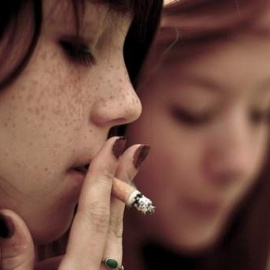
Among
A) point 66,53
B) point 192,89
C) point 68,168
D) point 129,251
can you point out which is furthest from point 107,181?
point 129,251

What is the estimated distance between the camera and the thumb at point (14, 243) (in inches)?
31.8

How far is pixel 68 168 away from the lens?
861 millimetres

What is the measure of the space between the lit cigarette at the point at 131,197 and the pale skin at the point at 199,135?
37 centimetres

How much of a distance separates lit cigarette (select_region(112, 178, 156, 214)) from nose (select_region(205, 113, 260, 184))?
47 cm

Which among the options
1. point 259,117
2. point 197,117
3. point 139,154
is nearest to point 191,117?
point 197,117

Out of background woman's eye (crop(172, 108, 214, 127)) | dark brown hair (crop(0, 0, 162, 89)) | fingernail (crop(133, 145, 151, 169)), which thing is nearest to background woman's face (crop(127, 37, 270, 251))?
background woman's eye (crop(172, 108, 214, 127))

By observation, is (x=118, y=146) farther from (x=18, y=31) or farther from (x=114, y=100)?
(x=18, y=31)

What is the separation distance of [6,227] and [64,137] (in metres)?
0.14

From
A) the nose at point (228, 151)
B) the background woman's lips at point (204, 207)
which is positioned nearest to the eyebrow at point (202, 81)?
the nose at point (228, 151)

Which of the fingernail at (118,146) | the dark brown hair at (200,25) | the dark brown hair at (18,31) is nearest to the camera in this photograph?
the dark brown hair at (18,31)

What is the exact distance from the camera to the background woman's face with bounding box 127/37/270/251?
1.25 metres

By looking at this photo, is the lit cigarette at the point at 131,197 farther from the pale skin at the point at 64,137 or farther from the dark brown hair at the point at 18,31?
the dark brown hair at the point at 18,31

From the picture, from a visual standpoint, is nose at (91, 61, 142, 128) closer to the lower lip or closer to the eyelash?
the eyelash

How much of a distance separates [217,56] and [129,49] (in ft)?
1.03
